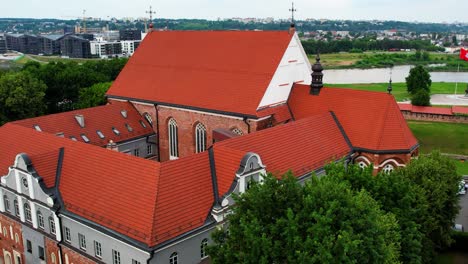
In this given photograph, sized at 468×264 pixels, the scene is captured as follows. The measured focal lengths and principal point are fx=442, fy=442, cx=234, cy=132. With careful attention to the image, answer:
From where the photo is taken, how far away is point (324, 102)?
1578 inches

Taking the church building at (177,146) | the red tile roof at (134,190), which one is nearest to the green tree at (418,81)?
the church building at (177,146)

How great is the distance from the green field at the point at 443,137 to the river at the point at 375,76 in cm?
6175

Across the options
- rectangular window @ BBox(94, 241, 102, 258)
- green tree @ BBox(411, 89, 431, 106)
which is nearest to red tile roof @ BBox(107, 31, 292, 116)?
rectangular window @ BBox(94, 241, 102, 258)

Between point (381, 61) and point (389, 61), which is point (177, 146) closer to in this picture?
point (381, 61)

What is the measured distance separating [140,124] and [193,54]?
9.21 meters

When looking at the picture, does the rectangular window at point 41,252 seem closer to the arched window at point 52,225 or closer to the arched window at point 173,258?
the arched window at point 52,225

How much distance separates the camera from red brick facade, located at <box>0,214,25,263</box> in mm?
31688

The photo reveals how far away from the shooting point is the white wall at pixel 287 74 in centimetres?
3906

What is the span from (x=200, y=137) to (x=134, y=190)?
60.3 ft

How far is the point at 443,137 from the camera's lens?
67.2 m

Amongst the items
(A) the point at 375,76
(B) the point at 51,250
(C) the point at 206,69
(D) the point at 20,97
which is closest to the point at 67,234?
(B) the point at 51,250

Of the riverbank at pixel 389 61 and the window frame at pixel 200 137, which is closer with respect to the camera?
the window frame at pixel 200 137

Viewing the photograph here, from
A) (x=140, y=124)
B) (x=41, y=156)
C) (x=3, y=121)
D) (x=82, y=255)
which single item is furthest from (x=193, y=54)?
(x=3, y=121)

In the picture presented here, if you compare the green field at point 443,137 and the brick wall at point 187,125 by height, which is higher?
the brick wall at point 187,125
